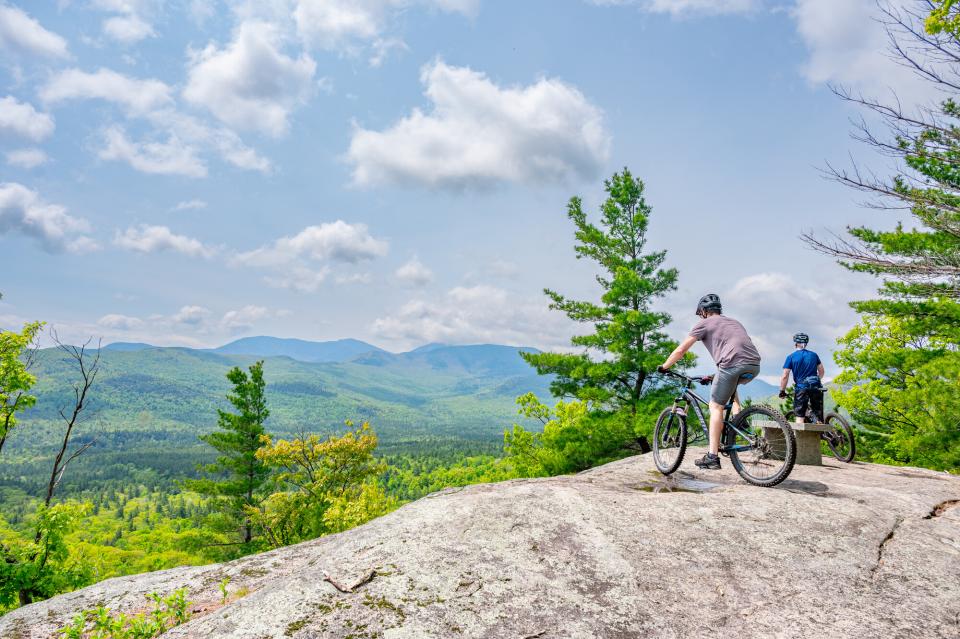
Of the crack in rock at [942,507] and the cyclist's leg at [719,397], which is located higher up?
the cyclist's leg at [719,397]

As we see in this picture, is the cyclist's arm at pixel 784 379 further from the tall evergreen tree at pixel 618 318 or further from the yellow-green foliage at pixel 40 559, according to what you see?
the yellow-green foliage at pixel 40 559

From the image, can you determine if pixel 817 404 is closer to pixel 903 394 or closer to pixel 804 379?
pixel 804 379

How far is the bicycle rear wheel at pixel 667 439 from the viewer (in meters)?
8.10

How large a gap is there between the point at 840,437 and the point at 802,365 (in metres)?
2.06

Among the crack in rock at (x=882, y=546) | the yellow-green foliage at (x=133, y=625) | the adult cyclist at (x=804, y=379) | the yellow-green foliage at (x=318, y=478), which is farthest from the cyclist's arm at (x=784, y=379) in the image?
the yellow-green foliage at (x=318, y=478)

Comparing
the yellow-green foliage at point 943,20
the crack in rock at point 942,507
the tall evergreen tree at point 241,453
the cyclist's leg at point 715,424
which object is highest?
the yellow-green foliage at point 943,20

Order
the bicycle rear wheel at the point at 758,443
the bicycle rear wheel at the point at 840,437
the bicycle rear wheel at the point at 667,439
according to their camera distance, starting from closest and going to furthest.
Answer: the bicycle rear wheel at the point at 758,443 → the bicycle rear wheel at the point at 667,439 → the bicycle rear wheel at the point at 840,437

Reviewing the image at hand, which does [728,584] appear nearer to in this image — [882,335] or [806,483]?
[806,483]

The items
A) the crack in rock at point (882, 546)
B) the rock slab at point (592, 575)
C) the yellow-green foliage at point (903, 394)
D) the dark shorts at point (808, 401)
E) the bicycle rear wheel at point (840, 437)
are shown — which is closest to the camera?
the rock slab at point (592, 575)

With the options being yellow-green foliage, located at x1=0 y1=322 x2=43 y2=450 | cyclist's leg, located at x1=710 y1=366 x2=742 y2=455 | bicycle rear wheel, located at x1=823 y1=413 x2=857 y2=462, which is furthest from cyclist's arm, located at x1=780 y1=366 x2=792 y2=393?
yellow-green foliage, located at x1=0 y1=322 x2=43 y2=450

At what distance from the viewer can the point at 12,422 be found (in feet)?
63.0

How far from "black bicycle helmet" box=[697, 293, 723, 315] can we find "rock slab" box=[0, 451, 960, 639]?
3.03 meters

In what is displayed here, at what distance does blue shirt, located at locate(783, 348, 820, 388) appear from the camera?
11.8 meters

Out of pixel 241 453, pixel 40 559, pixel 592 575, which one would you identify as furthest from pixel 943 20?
pixel 241 453
